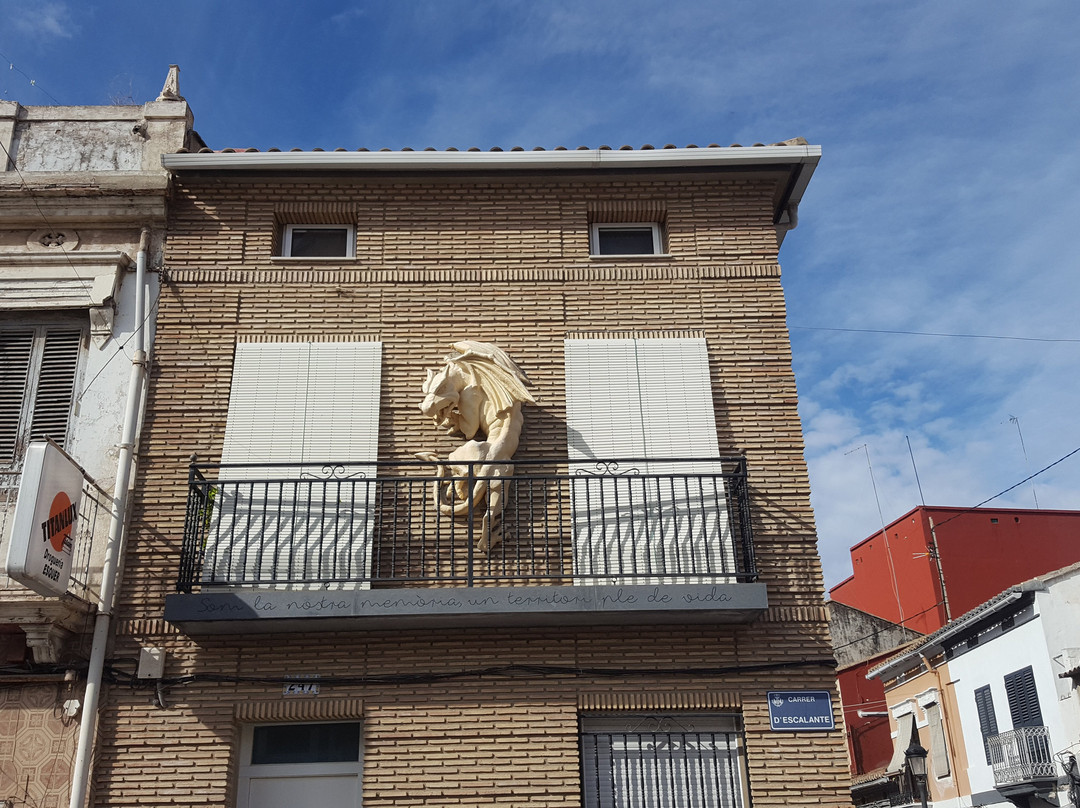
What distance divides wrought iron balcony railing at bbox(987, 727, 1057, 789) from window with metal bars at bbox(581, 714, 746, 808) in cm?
1240

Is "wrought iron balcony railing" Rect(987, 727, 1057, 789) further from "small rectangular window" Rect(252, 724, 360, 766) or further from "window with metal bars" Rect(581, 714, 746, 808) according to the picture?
"small rectangular window" Rect(252, 724, 360, 766)

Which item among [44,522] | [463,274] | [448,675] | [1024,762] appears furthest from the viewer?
[1024,762]

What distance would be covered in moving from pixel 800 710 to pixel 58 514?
6084 millimetres

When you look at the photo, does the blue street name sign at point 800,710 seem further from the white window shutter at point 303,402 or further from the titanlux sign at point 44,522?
the titanlux sign at point 44,522

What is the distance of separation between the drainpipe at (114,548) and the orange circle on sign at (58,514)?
487 millimetres

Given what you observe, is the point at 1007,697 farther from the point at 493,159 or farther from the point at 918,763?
the point at 493,159

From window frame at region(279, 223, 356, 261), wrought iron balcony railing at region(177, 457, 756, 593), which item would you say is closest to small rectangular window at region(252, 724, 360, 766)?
wrought iron balcony railing at region(177, 457, 756, 593)

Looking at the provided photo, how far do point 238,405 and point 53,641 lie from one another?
2483 mm

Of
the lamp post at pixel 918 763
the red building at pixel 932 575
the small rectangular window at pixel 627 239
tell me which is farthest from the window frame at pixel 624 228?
the red building at pixel 932 575

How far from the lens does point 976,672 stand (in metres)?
20.5

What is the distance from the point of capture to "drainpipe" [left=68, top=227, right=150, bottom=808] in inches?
312

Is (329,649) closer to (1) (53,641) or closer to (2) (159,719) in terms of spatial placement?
(2) (159,719)

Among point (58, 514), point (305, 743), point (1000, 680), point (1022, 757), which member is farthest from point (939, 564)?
point (58, 514)

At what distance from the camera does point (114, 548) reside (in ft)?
28.3
